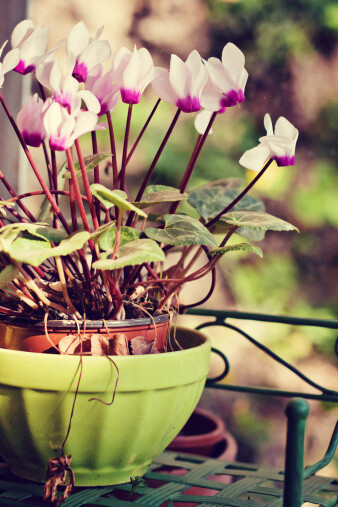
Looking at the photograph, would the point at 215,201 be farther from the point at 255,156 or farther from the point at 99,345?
the point at 99,345

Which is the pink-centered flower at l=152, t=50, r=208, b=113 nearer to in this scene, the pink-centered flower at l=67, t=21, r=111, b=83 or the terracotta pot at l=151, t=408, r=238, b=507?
the pink-centered flower at l=67, t=21, r=111, b=83

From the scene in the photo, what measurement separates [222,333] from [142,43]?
0.77 m

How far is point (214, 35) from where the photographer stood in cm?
148

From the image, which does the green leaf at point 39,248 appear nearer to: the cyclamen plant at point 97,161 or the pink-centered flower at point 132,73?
the cyclamen plant at point 97,161

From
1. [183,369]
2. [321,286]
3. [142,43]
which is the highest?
[142,43]

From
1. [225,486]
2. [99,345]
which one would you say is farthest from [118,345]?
[225,486]

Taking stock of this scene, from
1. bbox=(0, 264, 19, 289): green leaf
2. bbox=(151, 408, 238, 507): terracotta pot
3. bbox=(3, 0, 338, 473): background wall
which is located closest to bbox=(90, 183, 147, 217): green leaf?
bbox=(0, 264, 19, 289): green leaf

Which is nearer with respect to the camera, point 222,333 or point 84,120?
point 84,120

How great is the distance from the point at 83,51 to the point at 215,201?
0.90 feet

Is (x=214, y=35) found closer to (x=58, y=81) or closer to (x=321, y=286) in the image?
(x=321, y=286)

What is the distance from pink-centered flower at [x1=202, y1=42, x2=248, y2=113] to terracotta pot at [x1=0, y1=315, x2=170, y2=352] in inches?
9.5

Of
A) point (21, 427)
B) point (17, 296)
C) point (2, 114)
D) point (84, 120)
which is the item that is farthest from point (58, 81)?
point (2, 114)

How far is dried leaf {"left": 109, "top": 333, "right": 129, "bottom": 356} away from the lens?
56 centimetres

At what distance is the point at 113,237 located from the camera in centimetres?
57
